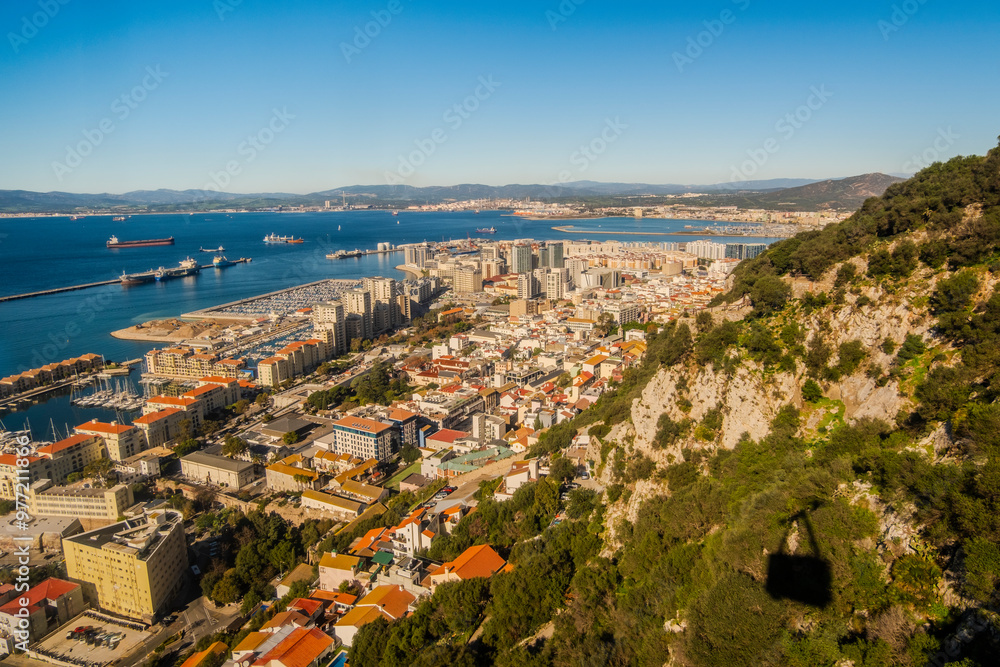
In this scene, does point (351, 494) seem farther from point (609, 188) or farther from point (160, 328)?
point (609, 188)

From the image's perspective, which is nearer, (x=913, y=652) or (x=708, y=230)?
(x=913, y=652)

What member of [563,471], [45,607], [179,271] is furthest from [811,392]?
[179,271]

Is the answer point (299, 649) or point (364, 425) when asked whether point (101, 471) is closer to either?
point (364, 425)

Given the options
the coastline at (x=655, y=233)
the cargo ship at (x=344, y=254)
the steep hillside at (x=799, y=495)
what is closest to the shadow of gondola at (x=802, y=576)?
the steep hillside at (x=799, y=495)

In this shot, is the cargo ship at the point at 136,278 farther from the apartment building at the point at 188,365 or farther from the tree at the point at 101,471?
the tree at the point at 101,471

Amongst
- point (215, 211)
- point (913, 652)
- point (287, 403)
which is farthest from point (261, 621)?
point (215, 211)

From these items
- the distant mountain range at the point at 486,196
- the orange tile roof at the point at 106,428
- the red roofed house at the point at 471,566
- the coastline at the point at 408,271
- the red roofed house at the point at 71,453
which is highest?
the distant mountain range at the point at 486,196
